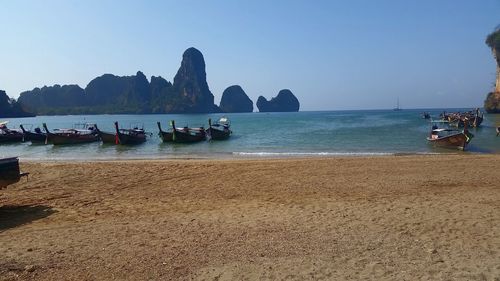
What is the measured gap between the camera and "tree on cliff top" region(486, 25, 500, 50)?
9574 cm

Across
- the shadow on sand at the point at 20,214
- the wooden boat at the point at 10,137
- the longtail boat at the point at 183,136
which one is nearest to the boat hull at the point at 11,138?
the wooden boat at the point at 10,137

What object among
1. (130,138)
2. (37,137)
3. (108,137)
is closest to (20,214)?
(130,138)

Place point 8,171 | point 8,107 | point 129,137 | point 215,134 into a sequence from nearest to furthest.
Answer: point 8,171 < point 129,137 < point 215,134 < point 8,107

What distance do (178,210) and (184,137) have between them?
28.0 m

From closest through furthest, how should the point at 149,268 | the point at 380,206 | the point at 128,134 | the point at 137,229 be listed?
the point at 149,268 < the point at 137,229 < the point at 380,206 < the point at 128,134

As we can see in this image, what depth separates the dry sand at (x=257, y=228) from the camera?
5832 mm

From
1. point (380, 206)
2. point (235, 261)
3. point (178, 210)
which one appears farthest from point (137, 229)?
point (380, 206)

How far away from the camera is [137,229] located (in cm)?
800

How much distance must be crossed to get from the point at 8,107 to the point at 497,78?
156637 mm

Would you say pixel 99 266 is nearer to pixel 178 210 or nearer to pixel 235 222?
pixel 235 222

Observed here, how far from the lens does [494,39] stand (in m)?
98.1

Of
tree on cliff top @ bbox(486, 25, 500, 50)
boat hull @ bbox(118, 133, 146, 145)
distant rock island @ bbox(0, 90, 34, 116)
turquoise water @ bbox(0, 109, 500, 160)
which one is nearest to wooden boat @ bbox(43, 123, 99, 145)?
turquoise water @ bbox(0, 109, 500, 160)

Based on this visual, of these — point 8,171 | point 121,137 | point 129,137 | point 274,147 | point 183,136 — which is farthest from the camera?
point 183,136

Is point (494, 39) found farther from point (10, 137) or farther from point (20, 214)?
point (20, 214)
